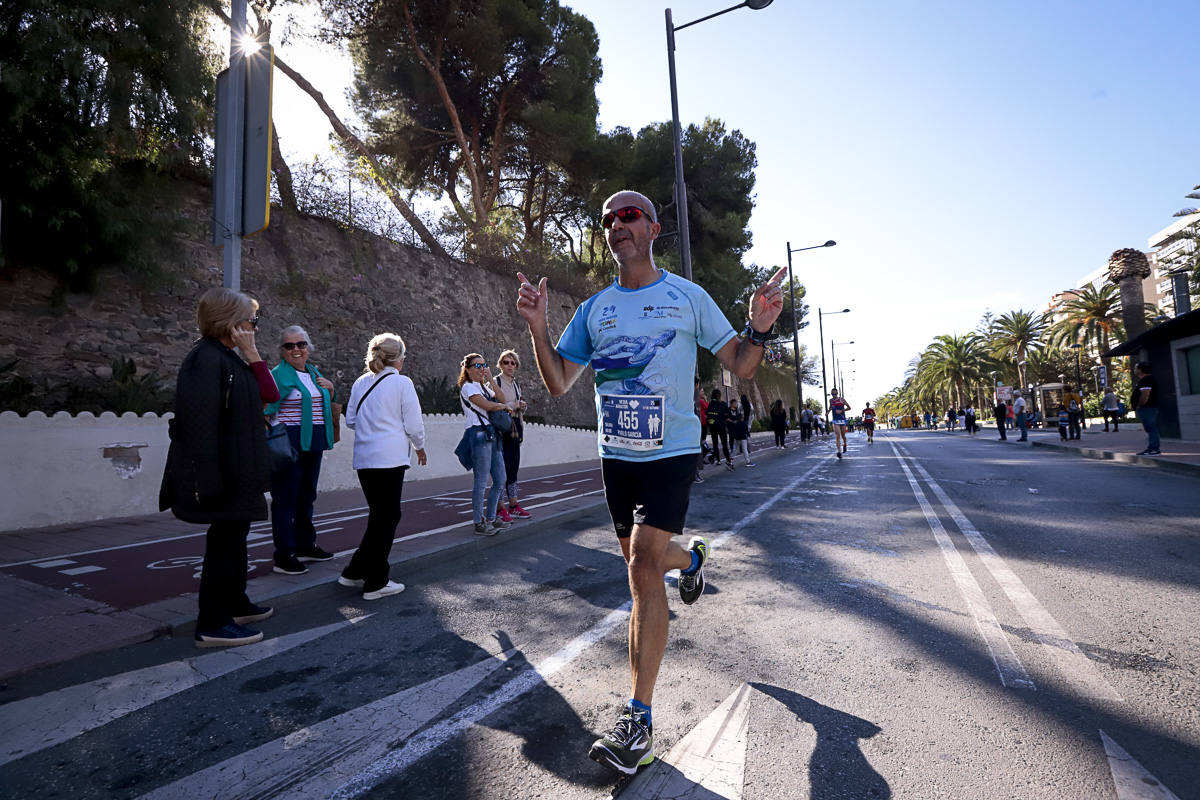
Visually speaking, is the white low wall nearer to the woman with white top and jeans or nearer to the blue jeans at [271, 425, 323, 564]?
the blue jeans at [271, 425, 323, 564]

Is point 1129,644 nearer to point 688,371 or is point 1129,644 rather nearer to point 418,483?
point 688,371

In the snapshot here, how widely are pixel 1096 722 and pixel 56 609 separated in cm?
554

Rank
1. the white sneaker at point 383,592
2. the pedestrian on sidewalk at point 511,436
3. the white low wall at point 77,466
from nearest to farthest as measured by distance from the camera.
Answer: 1. the white sneaker at point 383,592
2. the pedestrian on sidewalk at point 511,436
3. the white low wall at point 77,466

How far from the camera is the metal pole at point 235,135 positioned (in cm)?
565

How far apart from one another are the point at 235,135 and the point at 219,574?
171 inches

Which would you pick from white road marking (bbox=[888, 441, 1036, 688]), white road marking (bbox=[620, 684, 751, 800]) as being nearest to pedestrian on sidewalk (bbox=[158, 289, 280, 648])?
white road marking (bbox=[620, 684, 751, 800])

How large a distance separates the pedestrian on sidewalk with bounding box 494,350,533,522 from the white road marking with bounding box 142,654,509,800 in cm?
396

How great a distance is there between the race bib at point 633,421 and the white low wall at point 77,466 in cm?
846

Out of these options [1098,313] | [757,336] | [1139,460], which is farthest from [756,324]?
[1098,313]

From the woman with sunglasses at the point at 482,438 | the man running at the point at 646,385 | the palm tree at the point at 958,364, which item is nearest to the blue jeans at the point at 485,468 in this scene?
the woman with sunglasses at the point at 482,438

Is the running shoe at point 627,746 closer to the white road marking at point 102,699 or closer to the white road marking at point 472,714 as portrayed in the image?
the white road marking at point 472,714

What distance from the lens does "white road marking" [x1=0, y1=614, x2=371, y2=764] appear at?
96.4 inches

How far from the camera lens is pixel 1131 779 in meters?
1.88

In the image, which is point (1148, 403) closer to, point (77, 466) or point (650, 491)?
point (650, 491)
